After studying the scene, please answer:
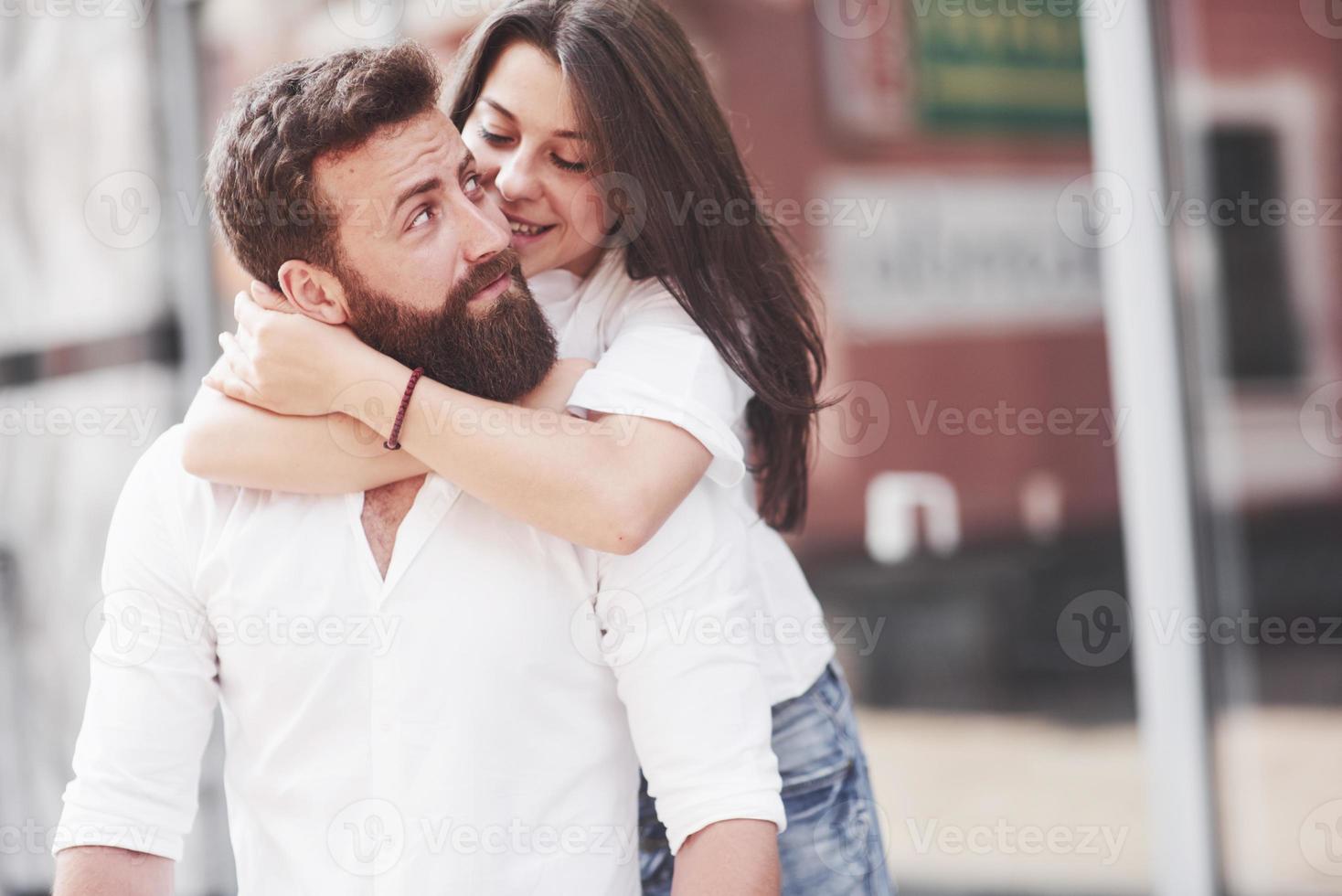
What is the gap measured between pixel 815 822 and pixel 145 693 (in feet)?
2.56

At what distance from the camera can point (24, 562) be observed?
378cm

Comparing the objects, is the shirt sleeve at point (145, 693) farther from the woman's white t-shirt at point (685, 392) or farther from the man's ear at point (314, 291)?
the woman's white t-shirt at point (685, 392)

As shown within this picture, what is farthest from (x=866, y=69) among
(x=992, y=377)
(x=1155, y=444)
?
(x=1155, y=444)

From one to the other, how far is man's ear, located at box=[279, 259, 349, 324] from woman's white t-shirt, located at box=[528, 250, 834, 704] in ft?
0.87

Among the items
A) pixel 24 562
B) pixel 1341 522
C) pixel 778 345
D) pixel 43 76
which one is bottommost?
pixel 1341 522

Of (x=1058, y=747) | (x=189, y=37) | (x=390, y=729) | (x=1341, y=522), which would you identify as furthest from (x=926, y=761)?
(x=390, y=729)

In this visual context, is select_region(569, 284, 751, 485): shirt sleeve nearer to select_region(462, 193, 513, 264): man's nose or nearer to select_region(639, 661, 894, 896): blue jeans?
select_region(462, 193, 513, 264): man's nose

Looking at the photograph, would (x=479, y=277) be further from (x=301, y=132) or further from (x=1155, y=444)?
(x=1155, y=444)

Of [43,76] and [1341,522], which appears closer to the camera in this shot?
[43,76]

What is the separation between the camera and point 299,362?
130cm

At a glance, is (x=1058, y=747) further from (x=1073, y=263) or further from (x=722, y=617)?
(x=722, y=617)

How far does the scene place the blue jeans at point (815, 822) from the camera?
60.5 inches

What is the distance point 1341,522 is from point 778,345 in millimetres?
4636

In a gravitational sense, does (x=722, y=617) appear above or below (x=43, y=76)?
below
